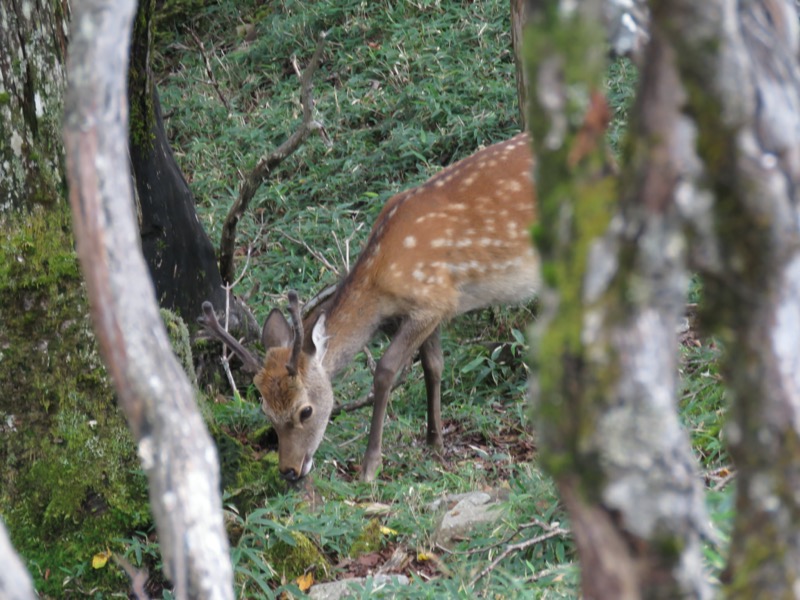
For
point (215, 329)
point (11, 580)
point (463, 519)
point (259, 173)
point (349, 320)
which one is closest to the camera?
point (11, 580)

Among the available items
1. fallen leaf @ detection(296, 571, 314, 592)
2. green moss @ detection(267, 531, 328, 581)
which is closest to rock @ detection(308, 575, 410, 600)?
fallen leaf @ detection(296, 571, 314, 592)

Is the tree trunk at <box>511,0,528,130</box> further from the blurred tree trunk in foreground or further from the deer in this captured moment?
the blurred tree trunk in foreground

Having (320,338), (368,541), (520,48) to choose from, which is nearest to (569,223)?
(368,541)

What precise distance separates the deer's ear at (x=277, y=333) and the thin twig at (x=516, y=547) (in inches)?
100.0

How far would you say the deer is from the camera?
21.3 feet

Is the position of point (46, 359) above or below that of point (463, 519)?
above

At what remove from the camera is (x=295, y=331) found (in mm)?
5543

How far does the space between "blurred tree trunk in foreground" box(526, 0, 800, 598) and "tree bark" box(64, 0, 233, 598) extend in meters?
0.57

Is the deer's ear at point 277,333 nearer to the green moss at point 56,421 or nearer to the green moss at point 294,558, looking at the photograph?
the green moss at point 56,421

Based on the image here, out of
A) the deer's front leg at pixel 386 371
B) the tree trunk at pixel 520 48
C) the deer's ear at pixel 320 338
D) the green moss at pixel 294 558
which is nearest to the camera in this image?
the green moss at pixel 294 558

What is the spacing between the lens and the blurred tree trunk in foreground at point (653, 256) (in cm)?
142

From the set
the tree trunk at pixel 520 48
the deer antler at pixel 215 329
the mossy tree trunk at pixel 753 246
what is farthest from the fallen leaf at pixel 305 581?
the tree trunk at pixel 520 48

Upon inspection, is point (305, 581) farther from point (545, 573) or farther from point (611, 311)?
point (611, 311)

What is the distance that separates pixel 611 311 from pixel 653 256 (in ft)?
0.29
